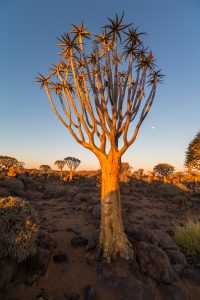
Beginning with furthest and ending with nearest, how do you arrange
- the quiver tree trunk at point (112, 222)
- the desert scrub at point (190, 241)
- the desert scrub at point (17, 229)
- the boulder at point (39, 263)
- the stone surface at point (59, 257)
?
the desert scrub at point (190, 241) → the quiver tree trunk at point (112, 222) → the stone surface at point (59, 257) → the boulder at point (39, 263) → the desert scrub at point (17, 229)

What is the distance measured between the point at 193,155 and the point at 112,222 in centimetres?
1461

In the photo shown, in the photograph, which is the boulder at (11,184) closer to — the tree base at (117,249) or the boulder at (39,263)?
the boulder at (39,263)

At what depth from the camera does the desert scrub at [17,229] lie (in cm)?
440

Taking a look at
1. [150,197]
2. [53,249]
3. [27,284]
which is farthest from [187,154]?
[27,284]

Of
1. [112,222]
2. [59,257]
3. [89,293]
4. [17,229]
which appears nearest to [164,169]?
[112,222]

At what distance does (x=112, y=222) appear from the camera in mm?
5734

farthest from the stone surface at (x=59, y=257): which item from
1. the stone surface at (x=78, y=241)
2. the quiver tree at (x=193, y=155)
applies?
the quiver tree at (x=193, y=155)

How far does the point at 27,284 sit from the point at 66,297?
2.87 ft

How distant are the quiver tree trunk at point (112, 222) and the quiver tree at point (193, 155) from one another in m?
13.8

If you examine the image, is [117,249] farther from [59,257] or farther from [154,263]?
[59,257]

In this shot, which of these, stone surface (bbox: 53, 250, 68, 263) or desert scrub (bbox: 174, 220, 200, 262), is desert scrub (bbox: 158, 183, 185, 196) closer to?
desert scrub (bbox: 174, 220, 200, 262)

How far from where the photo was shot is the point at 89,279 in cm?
501

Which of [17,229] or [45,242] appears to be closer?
[17,229]

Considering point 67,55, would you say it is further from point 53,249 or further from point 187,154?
point 187,154
